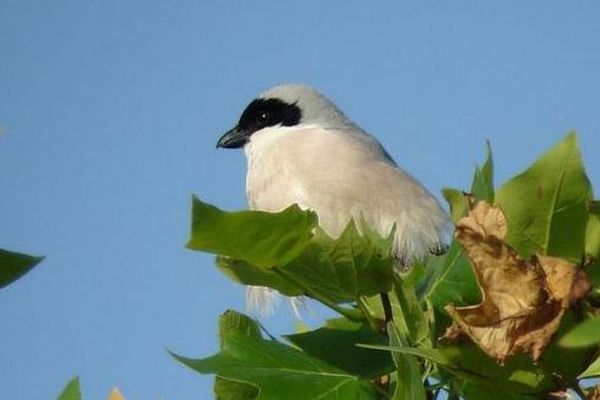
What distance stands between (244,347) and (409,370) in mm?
273

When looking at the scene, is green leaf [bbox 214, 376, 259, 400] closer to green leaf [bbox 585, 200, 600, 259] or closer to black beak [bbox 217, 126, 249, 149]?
green leaf [bbox 585, 200, 600, 259]

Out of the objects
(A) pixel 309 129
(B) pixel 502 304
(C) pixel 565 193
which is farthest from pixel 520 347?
(A) pixel 309 129

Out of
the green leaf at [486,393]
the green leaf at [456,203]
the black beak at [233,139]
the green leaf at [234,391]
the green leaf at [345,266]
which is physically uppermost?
the black beak at [233,139]

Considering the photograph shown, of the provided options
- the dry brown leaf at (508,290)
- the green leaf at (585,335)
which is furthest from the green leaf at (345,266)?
the green leaf at (585,335)

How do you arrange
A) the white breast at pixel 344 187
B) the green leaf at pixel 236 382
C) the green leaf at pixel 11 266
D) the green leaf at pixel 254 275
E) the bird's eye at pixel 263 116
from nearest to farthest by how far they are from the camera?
the green leaf at pixel 11 266 → the green leaf at pixel 254 275 → the green leaf at pixel 236 382 → the white breast at pixel 344 187 → the bird's eye at pixel 263 116

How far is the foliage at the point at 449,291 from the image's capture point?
1351 millimetres

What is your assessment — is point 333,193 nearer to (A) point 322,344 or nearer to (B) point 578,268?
(A) point 322,344

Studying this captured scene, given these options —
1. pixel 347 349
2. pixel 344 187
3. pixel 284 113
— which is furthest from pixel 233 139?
pixel 347 349

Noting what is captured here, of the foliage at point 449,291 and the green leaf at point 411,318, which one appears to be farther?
the green leaf at point 411,318

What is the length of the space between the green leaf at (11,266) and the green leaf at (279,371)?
24 cm

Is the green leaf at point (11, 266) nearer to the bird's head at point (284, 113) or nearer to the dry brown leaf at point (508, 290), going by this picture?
the dry brown leaf at point (508, 290)

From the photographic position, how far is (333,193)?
14.8ft

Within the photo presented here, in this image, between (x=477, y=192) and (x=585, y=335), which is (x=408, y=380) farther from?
(x=585, y=335)

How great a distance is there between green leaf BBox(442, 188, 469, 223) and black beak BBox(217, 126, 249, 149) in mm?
4965
